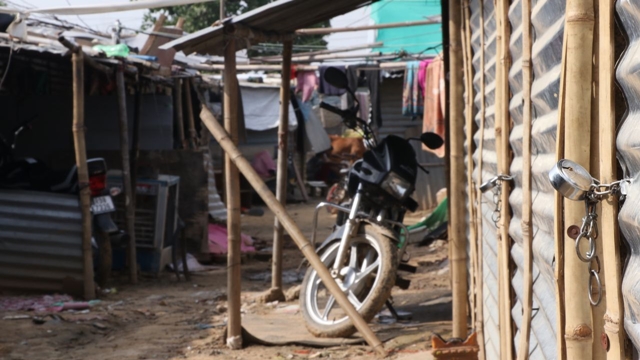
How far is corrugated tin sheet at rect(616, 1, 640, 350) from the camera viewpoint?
4.84 ft

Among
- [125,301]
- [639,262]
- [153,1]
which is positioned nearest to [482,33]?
[639,262]

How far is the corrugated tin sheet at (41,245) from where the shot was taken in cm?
812

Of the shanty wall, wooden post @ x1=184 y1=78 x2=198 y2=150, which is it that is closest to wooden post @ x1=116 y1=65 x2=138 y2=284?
wooden post @ x1=184 y1=78 x2=198 y2=150

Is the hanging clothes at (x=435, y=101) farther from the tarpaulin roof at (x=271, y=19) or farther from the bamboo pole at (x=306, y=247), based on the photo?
the bamboo pole at (x=306, y=247)

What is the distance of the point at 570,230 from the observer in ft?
6.12

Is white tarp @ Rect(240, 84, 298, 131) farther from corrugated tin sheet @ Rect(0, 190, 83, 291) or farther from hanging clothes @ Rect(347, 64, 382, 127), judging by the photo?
corrugated tin sheet @ Rect(0, 190, 83, 291)

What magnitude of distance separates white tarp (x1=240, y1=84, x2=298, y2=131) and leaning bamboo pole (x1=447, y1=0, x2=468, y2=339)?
523 inches

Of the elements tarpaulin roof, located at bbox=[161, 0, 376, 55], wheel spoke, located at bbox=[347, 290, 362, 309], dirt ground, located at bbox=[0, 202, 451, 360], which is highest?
tarpaulin roof, located at bbox=[161, 0, 376, 55]

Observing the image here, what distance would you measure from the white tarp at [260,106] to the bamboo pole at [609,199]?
16.8 meters

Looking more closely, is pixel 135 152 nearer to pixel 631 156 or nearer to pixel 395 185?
pixel 395 185

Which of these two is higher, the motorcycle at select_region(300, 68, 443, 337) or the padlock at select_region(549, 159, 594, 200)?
the padlock at select_region(549, 159, 594, 200)

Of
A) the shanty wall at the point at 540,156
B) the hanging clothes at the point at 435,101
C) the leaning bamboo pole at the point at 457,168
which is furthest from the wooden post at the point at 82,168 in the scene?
the hanging clothes at the point at 435,101

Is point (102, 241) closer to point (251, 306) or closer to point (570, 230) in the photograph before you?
point (251, 306)

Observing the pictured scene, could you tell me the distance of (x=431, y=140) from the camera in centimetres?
681
